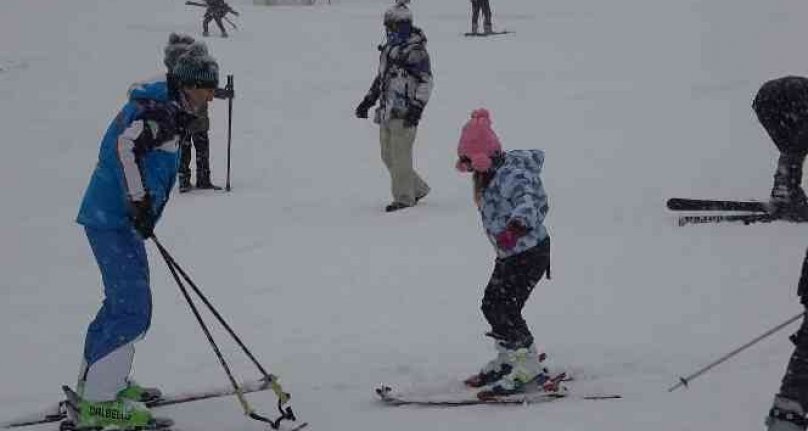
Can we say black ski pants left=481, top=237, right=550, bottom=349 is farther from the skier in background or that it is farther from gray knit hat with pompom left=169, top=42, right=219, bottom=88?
the skier in background

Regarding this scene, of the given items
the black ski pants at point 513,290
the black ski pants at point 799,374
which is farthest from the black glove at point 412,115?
the black ski pants at point 799,374

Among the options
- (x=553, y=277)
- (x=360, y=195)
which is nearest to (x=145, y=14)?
(x=360, y=195)

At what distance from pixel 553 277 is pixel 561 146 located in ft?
19.1

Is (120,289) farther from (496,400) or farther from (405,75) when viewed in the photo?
(405,75)

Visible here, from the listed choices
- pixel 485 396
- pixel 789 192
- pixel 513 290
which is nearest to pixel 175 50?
pixel 513 290

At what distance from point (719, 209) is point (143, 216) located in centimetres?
587

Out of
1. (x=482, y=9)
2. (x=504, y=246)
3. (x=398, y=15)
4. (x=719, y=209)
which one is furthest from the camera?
(x=482, y=9)

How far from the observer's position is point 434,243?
Result: 8250 mm

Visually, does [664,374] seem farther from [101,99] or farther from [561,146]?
[101,99]

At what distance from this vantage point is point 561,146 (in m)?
12.7

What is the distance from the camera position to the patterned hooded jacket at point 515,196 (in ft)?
15.0

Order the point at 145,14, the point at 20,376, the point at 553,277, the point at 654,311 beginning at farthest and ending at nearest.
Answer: the point at 145,14, the point at 553,277, the point at 654,311, the point at 20,376

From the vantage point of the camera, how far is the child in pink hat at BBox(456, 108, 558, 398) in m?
4.66

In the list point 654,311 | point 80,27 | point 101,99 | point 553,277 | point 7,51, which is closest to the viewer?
point 654,311
